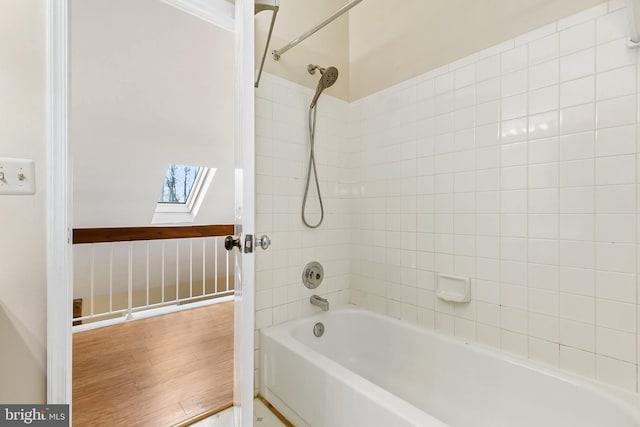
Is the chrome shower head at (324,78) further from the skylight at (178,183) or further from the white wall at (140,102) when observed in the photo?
the skylight at (178,183)

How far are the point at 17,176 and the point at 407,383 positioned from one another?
193 centimetres

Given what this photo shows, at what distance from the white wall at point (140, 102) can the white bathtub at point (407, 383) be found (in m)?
1.97

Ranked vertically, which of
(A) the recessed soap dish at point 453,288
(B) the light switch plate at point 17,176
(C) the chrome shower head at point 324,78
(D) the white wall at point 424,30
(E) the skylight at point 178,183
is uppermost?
(D) the white wall at point 424,30

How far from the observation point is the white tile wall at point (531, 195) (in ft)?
3.52

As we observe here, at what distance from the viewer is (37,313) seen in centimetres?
102

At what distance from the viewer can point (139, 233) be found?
2.68 m

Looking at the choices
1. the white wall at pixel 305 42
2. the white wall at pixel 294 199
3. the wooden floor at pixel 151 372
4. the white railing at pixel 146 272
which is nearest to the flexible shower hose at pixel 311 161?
the white wall at pixel 294 199

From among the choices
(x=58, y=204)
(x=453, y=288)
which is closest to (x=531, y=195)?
(x=453, y=288)

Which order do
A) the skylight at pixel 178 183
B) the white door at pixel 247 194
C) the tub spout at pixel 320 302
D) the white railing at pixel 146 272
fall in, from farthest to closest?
the skylight at pixel 178 183 → the white railing at pixel 146 272 → the tub spout at pixel 320 302 → the white door at pixel 247 194

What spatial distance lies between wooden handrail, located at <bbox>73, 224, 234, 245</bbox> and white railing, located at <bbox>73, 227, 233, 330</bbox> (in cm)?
11

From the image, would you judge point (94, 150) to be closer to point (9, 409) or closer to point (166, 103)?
point (166, 103)

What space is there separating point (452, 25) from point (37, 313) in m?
2.20

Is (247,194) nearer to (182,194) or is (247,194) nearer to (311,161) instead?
(311,161)

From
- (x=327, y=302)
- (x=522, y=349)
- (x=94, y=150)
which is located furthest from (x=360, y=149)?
(x=94, y=150)
